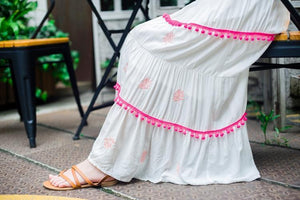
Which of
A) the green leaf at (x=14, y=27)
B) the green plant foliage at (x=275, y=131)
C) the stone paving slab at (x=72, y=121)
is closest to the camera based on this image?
the green plant foliage at (x=275, y=131)

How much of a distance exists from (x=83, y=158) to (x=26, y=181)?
1.12 ft

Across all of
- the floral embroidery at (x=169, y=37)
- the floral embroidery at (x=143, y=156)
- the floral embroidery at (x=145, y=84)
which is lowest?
the floral embroidery at (x=143, y=156)

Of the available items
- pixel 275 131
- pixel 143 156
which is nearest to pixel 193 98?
pixel 143 156

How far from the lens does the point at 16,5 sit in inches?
124

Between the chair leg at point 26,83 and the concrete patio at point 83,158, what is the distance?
17cm

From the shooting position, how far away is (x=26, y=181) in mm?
1604

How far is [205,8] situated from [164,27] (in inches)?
6.8

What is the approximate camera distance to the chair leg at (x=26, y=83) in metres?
2.04

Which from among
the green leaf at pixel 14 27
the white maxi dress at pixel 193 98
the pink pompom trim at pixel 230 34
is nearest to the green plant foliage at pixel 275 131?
the white maxi dress at pixel 193 98

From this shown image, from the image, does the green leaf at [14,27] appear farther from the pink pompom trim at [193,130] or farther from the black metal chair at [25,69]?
the pink pompom trim at [193,130]

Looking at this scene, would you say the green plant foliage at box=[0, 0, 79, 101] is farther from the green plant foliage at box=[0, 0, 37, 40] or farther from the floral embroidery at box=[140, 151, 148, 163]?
the floral embroidery at box=[140, 151, 148, 163]

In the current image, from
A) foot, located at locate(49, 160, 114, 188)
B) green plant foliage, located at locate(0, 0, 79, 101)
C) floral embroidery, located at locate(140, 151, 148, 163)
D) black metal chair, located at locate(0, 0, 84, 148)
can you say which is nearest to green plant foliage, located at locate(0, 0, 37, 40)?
green plant foliage, located at locate(0, 0, 79, 101)

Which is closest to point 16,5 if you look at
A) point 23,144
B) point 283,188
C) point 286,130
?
point 23,144

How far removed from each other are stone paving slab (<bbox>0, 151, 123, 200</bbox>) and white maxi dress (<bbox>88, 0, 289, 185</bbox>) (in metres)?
0.11
